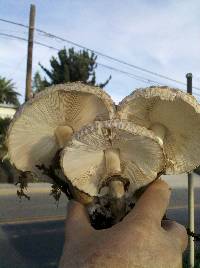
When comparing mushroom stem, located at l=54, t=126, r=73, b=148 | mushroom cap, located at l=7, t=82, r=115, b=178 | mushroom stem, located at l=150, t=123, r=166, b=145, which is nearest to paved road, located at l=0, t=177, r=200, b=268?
mushroom cap, located at l=7, t=82, r=115, b=178

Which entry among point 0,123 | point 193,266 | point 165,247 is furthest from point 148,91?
point 0,123

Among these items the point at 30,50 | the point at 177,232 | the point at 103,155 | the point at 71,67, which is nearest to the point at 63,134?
the point at 103,155

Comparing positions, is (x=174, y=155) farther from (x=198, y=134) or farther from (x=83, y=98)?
(x=83, y=98)

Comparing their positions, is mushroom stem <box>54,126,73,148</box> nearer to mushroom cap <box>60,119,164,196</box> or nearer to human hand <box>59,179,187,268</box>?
mushroom cap <box>60,119,164,196</box>

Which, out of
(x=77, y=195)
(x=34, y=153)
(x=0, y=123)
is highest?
(x=0, y=123)

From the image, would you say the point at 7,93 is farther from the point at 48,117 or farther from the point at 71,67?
the point at 48,117

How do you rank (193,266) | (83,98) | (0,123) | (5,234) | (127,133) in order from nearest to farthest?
(127,133) → (83,98) → (193,266) → (5,234) → (0,123)

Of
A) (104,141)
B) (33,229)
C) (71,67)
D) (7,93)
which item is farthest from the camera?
(7,93)

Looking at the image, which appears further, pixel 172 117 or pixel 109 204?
pixel 172 117
